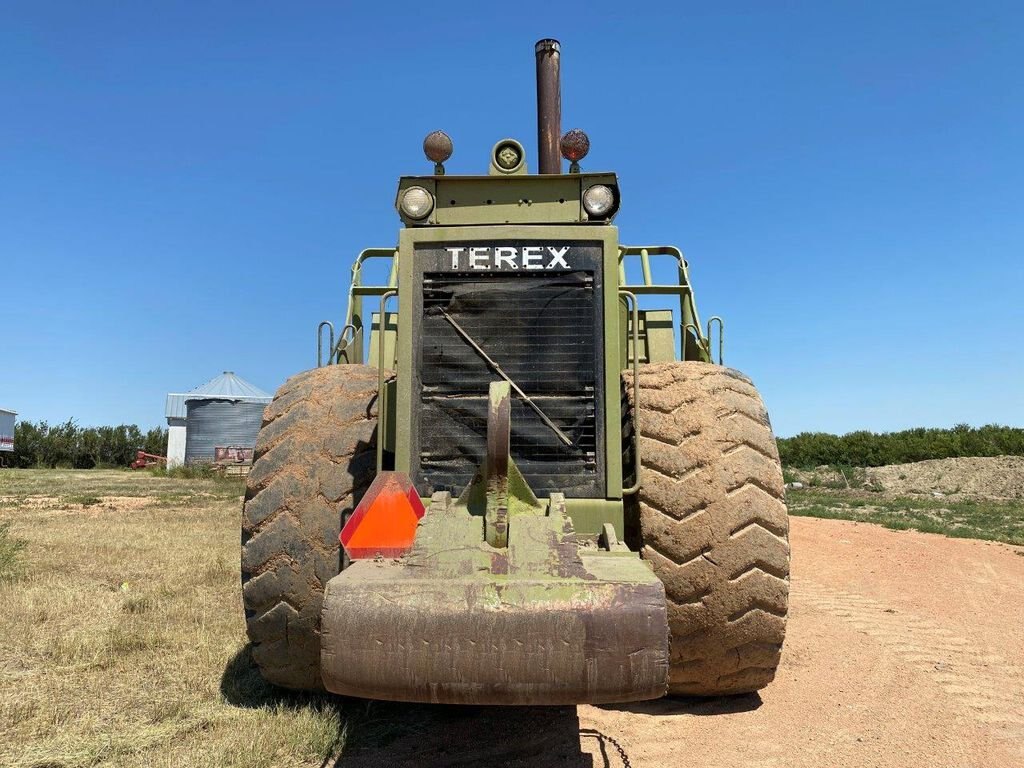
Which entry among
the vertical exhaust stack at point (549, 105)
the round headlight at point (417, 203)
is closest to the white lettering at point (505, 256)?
the round headlight at point (417, 203)

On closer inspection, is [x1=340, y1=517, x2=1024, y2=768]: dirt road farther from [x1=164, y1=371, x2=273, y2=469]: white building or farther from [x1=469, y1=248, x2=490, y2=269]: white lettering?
[x1=164, y1=371, x2=273, y2=469]: white building

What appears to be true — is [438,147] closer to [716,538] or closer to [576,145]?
[576,145]

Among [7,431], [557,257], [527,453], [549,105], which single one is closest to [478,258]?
[557,257]

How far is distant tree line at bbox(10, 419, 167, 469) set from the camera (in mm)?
50438

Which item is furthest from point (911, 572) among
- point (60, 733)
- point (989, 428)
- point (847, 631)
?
point (989, 428)

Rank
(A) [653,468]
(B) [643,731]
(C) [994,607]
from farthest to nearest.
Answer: (C) [994,607], (B) [643,731], (A) [653,468]

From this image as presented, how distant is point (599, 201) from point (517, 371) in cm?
96

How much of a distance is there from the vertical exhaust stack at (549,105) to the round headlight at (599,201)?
2591 millimetres

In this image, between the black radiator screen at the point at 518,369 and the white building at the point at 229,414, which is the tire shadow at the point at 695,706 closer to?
the black radiator screen at the point at 518,369

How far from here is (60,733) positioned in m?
3.68

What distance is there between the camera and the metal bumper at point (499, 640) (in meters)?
2.39

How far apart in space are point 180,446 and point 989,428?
44.5 metres

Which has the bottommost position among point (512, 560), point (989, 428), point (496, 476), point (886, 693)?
point (886, 693)

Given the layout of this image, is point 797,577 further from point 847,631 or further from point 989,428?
point 989,428
